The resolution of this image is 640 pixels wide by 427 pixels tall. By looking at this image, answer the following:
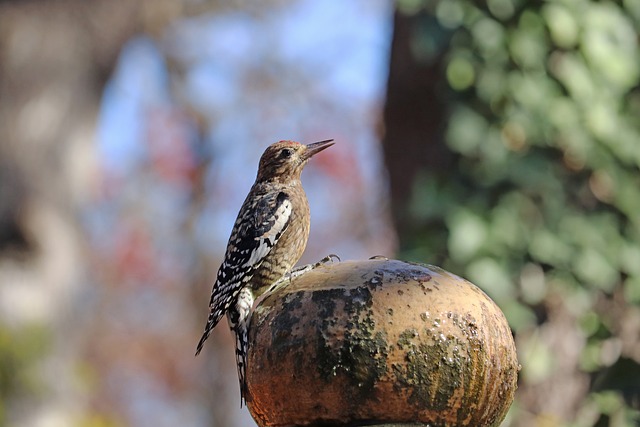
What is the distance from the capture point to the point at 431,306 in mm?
1863

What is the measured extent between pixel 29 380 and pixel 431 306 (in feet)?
20.9

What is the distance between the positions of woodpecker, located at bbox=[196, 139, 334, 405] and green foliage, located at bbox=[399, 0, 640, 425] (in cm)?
181

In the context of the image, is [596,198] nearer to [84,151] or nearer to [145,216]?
[84,151]

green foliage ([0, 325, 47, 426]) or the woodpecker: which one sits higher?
the woodpecker

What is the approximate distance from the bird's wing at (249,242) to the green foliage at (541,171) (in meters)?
1.97

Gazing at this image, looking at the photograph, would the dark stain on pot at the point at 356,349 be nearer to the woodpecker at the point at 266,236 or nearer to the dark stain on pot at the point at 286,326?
the dark stain on pot at the point at 286,326

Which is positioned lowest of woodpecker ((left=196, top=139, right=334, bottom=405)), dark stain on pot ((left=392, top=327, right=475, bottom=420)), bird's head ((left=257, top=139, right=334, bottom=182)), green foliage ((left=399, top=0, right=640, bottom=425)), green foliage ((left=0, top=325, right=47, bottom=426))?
green foliage ((left=0, top=325, right=47, bottom=426))

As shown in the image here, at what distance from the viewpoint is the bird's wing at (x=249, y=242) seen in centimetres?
269

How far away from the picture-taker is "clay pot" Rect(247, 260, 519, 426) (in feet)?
5.98

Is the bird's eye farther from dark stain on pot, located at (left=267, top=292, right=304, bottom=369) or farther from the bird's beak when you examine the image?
dark stain on pot, located at (left=267, top=292, right=304, bottom=369)

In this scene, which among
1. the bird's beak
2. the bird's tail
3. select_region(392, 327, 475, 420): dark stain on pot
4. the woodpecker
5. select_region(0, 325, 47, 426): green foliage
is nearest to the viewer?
select_region(392, 327, 475, 420): dark stain on pot

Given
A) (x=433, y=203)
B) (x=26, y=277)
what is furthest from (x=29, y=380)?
(x=433, y=203)

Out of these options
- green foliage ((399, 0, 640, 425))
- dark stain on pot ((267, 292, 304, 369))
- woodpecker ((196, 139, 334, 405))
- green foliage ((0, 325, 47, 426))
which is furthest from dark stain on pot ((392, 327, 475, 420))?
green foliage ((0, 325, 47, 426))

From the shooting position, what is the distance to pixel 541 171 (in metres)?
4.96
